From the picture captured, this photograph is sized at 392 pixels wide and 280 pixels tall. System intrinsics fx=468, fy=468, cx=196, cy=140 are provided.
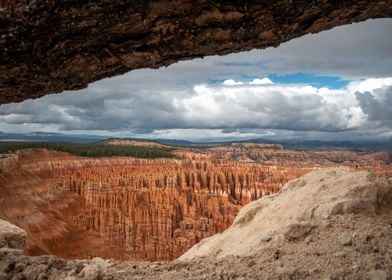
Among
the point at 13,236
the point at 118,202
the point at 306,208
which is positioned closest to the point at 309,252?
the point at 306,208

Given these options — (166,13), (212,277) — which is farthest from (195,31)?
(212,277)

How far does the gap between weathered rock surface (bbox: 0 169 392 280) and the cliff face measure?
105 ft

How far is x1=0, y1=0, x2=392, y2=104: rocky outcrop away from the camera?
171 inches

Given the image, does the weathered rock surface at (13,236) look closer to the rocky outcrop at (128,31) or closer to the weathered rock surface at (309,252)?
the weathered rock surface at (309,252)

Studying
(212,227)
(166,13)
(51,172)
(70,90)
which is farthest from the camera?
(51,172)

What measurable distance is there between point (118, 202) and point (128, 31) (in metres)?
56.8

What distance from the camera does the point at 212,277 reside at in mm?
5637

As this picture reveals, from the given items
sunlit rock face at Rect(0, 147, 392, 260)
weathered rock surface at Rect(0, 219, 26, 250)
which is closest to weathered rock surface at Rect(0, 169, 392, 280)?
weathered rock surface at Rect(0, 219, 26, 250)

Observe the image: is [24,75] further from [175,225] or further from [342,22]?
[175,225]

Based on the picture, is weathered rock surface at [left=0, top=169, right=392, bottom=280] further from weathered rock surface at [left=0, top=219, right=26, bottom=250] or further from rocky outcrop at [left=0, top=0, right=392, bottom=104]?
weathered rock surface at [left=0, top=219, right=26, bottom=250]

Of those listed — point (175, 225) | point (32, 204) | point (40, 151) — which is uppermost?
point (40, 151)

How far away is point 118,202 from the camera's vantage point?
6000 cm

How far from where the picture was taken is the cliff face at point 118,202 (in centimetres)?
4478

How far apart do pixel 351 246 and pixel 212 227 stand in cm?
4775
